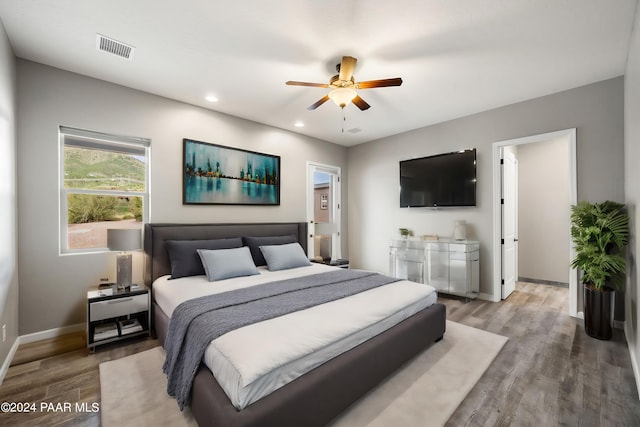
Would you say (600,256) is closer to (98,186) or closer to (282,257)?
(282,257)

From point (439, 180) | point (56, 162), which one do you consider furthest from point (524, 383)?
point (56, 162)

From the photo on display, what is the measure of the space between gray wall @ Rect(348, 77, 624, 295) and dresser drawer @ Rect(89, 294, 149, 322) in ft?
13.3

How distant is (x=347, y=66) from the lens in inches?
102

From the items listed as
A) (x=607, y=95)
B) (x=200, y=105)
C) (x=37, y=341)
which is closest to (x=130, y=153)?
(x=200, y=105)

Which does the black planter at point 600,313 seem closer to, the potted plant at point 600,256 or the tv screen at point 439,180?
the potted plant at point 600,256

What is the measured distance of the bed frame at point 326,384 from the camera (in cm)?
137

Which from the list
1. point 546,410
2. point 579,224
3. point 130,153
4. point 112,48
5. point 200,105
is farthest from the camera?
point 200,105

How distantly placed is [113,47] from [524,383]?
449cm

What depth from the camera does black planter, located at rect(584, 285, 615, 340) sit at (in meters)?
2.76

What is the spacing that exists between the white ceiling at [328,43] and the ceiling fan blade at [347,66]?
0.10 meters

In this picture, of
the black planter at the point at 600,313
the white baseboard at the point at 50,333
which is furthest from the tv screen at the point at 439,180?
the white baseboard at the point at 50,333

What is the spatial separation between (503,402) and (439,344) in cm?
83

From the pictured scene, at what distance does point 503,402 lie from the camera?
6.25 feet

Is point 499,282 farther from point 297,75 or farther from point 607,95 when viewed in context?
point 297,75
